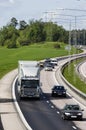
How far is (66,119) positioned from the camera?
4531 centimetres

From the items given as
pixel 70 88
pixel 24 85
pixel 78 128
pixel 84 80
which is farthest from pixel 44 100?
pixel 84 80

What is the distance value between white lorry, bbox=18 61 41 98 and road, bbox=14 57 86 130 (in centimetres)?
100

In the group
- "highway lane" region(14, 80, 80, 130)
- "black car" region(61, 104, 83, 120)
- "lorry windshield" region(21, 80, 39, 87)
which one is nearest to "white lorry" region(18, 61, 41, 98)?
"lorry windshield" region(21, 80, 39, 87)

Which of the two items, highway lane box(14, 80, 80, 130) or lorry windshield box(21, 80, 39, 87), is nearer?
A: highway lane box(14, 80, 80, 130)

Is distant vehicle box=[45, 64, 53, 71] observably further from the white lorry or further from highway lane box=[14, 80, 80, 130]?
the white lorry

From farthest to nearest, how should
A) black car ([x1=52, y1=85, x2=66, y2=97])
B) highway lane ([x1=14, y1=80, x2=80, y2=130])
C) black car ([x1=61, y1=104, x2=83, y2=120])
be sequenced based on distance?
black car ([x1=52, y1=85, x2=66, y2=97]) < black car ([x1=61, y1=104, x2=83, y2=120]) < highway lane ([x1=14, y1=80, x2=80, y2=130])

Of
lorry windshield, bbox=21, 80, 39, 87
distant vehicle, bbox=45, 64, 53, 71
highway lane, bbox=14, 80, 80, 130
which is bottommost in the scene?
distant vehicle, bbox=45, 64, 53, 71

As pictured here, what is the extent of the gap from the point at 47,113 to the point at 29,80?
33.1 feet

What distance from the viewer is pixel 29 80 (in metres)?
60.5

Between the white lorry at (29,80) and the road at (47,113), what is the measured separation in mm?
1003

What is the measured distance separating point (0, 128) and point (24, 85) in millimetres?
22497

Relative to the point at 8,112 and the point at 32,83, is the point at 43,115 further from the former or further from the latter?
the point at 32,83

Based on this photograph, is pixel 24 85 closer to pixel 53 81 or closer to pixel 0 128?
pixel 0 128

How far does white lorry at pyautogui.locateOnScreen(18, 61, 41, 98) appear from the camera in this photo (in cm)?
6050
